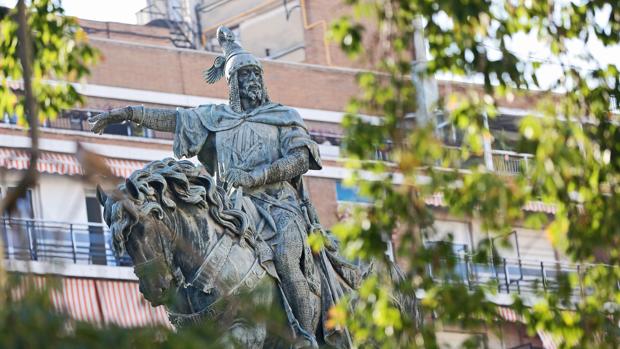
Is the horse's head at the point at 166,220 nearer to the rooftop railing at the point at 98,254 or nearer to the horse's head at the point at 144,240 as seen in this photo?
the horse's head at the point at 144,240

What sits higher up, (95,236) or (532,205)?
(95,236)

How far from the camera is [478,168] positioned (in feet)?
66.6

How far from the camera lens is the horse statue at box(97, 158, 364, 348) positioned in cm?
1995

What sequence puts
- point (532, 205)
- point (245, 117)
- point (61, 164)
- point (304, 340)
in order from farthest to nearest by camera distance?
1. point (532, 205)
2. point (61, 164)
3. point (245, 117)
4. point (304, 340)

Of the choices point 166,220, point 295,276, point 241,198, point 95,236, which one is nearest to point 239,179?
point 241,198

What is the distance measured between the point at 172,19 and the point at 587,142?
41.1 meters

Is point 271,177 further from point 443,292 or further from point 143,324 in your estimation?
point 143,324

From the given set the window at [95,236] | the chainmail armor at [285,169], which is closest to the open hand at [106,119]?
the chainmail armor at [285,169]

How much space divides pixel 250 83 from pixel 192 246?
215cm

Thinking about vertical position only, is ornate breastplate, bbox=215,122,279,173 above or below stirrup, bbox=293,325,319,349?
above

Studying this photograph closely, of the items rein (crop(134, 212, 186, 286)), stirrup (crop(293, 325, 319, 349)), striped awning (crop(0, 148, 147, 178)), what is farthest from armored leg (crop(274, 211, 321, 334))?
striped awning (crop(0, 148, 147, 178))

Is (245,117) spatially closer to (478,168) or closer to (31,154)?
(478,168)

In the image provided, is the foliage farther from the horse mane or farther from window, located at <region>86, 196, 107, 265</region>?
window, located at <region>86, 196, 107, 265</region>

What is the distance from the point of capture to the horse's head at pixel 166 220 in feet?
65.2
